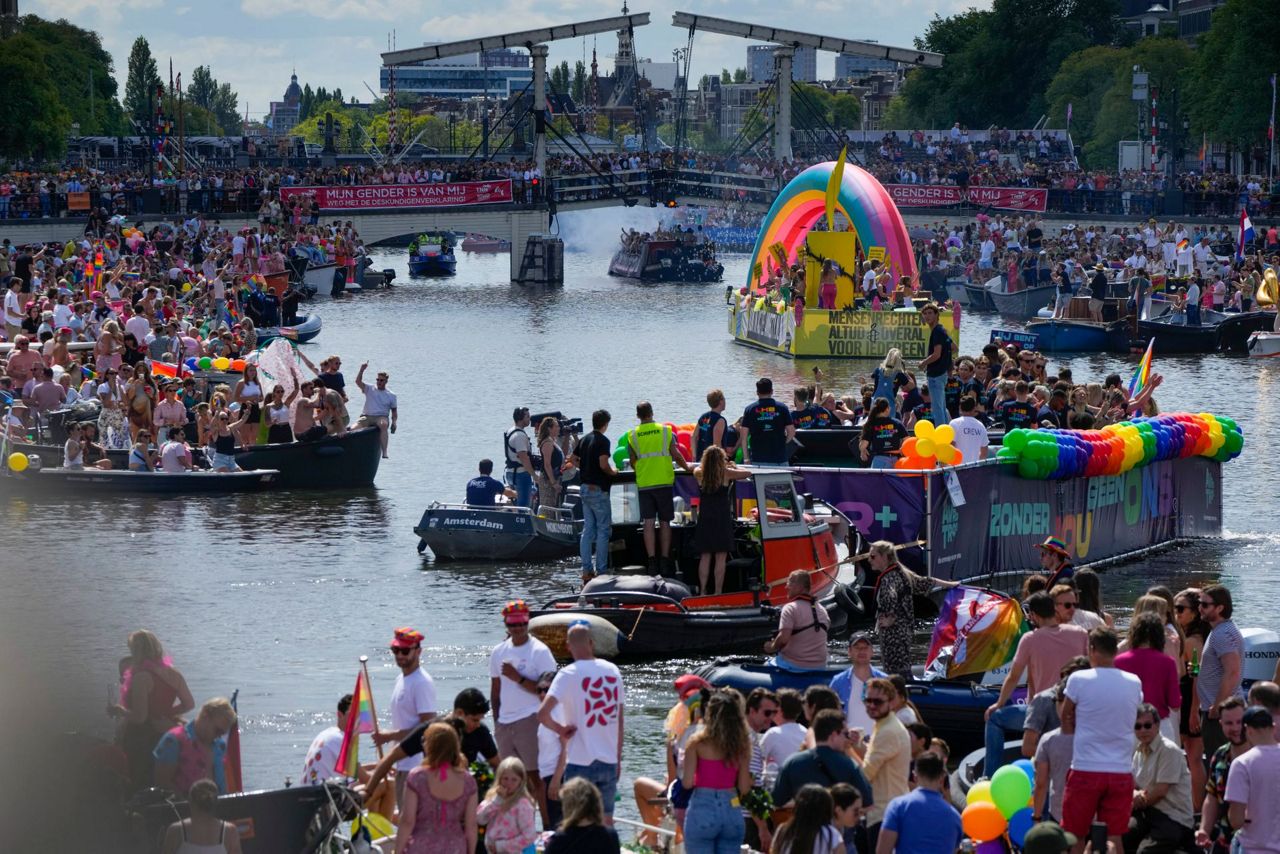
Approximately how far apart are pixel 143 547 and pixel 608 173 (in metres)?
51.2

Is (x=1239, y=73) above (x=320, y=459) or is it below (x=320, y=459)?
above

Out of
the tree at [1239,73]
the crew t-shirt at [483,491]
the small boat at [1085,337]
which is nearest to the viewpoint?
the crew t-shirt at [483,491]

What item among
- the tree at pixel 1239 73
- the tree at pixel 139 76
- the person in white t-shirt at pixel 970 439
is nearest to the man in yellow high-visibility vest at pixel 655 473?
the person in white t-shirt at pixel 970 439

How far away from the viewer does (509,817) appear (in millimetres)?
10359

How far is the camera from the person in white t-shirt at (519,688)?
1200cm

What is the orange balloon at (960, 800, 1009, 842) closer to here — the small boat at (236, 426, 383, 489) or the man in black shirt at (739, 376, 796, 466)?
the man in black shirt at (739, 376, 796, 466)

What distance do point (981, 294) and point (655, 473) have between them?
41.9m

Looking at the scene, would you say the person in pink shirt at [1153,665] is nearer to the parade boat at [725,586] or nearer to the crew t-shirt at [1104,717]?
the crew t-shirt at [1104,717]

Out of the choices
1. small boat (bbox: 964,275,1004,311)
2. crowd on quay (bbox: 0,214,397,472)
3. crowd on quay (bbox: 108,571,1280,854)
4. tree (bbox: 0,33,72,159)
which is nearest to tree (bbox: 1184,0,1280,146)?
small boat (bbox: 964,275,1004,311)

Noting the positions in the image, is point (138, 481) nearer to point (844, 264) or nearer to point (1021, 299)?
point (844, 264)

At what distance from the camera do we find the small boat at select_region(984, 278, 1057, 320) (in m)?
55.3

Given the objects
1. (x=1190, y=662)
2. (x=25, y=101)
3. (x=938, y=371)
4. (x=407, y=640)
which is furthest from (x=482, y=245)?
(x=407, y=640)

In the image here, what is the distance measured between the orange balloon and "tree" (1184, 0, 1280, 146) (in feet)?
239

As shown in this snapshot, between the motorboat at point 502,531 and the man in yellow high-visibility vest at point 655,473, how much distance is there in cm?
343
